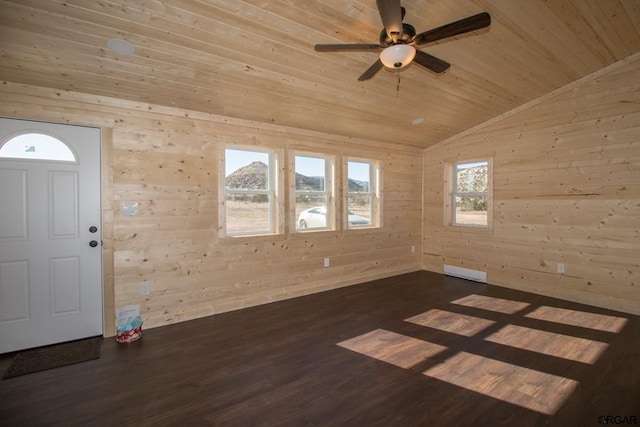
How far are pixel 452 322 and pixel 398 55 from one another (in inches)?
114

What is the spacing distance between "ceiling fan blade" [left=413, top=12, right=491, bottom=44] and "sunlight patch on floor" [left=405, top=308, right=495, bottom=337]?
2797 millimetres

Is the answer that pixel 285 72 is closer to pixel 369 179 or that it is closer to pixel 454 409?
pixel 369 179

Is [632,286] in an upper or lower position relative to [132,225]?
lower

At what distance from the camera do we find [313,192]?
4.80 m

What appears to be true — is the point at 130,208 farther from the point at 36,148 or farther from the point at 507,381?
the point at 507,381

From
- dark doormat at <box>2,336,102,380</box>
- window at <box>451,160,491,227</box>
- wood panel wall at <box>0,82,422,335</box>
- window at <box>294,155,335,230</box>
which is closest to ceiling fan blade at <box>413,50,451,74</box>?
wood panel wall at <box>0,82,422,335</box>

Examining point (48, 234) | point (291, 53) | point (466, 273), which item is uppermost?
point (291, 53)

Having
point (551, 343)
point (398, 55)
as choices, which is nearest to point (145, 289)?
Result: point (398, 55)

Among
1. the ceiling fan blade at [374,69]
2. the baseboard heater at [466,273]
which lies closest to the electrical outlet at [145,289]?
the ceiling fan blade at [374,69]

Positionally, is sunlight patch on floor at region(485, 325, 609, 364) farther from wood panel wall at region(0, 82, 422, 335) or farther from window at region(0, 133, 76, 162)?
window at region(0, 133, 76, 162)

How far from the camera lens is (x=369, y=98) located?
3953 millimetres

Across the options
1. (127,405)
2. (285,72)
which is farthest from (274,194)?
(127,405)

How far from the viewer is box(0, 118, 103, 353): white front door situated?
2840mm

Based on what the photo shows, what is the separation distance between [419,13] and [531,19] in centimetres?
Answer: 121
